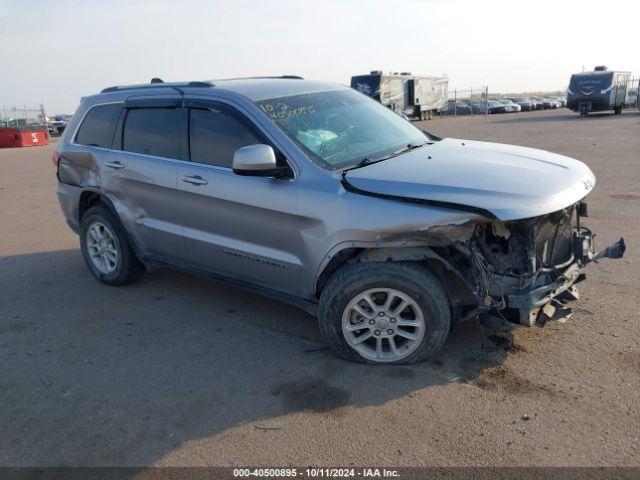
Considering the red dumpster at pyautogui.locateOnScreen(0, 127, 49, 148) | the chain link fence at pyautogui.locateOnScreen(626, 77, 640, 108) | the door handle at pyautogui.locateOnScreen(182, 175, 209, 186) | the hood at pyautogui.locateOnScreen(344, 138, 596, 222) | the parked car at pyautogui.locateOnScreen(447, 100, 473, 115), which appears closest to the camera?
the hood at pyautogui.locateOnScreen(344, 138, 596, 222)

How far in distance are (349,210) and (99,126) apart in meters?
3.15

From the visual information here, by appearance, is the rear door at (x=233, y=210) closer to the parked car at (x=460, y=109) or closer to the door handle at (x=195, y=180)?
the door handle at (x=195, y=180)

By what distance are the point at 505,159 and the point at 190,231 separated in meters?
2.53

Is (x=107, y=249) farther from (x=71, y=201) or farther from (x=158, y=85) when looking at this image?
(x=158, y=85)

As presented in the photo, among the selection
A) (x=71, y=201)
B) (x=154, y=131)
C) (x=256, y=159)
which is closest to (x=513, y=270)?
(x=256, y=159)

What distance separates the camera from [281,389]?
139 inches

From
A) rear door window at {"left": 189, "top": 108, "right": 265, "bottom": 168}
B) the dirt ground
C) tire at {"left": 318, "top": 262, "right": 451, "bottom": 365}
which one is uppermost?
rear door window at {"left": 189, "top": 108, "right": 265, "bottom": 168}

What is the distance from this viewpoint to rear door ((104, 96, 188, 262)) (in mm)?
4617

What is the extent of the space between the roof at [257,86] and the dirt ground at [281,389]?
182 cm

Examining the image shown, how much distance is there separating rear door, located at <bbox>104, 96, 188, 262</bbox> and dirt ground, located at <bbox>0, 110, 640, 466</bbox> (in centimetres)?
64

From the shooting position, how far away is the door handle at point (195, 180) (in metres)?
4.31

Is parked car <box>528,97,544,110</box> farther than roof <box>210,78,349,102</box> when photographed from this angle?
Yes

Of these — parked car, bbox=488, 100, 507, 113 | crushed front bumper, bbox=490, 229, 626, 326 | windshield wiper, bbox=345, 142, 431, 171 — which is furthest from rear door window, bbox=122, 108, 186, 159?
parked car, bbox=488, 100, 507, 113

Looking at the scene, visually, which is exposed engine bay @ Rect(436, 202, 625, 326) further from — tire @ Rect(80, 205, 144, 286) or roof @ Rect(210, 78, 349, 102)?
tire @ Rect(80, 205, 144, 286)
